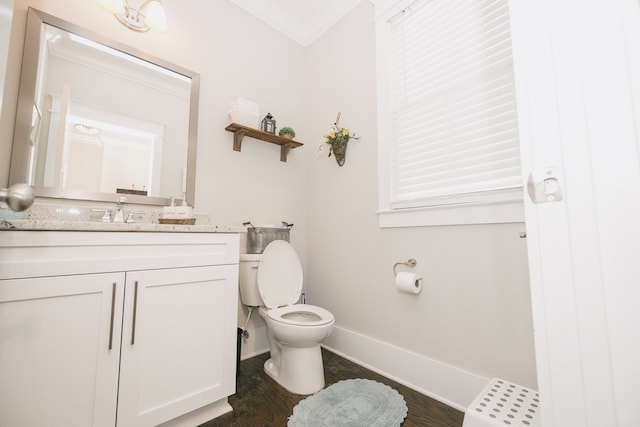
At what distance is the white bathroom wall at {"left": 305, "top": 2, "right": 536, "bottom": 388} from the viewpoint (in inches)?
50.0

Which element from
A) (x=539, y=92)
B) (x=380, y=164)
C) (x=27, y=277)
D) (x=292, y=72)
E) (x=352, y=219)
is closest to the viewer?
(x=539, y=92)

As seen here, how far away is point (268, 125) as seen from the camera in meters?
2.14

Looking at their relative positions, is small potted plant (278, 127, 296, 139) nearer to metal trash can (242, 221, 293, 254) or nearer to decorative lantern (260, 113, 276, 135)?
decorative lantern (260, 113, 276, 135)

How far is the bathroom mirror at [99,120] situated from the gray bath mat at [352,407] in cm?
140

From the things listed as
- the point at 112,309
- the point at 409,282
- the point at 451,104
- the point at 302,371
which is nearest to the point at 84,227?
the point at 112,309

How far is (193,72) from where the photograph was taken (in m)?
1.84

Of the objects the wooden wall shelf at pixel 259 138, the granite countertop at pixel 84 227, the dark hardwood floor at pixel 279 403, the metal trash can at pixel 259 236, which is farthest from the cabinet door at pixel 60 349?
the wooden wall shelf at pixel 259 138

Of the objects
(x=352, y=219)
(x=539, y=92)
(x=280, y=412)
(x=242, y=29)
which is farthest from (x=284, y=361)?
(x=242, y=29)

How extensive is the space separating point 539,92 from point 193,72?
6.42 ft

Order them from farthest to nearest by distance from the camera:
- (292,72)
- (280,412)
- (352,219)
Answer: (292,72)
(352,219)
(280,412)

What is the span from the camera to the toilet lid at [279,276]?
5.82ft

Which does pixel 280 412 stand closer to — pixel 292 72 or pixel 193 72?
pixel 193 72

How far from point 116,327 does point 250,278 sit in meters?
0.83

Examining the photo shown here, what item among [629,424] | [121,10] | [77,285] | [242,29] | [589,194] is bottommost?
[629,424]
